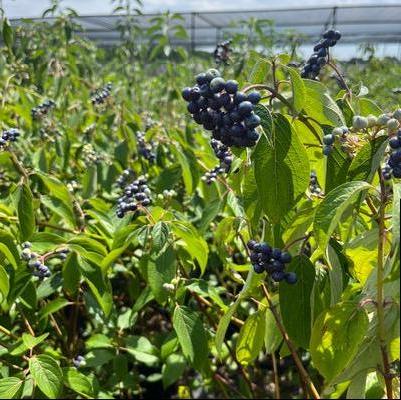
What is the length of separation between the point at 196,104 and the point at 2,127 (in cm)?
186

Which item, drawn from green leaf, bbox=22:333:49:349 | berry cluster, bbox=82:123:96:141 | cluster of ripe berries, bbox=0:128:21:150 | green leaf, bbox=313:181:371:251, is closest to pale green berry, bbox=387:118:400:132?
green leaf, bbox=313:181:371:251

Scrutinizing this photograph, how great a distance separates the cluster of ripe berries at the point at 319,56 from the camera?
59.7 inches

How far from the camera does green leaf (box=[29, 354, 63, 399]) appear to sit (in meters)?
1.55

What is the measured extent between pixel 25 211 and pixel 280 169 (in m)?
0.96

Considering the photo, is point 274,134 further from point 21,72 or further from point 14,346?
point 21,72

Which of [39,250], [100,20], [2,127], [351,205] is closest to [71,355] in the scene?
[39,250]

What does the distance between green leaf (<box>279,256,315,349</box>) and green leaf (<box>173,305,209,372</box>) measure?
23.8 inches

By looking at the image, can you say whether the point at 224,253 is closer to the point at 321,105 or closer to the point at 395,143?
the point at 321,105

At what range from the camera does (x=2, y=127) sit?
8.33 feet

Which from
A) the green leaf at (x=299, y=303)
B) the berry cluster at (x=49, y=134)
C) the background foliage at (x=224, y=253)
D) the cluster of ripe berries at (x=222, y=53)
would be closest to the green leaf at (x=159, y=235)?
the background foliage at (x=224, y=253)

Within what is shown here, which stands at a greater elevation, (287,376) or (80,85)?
(80,85)

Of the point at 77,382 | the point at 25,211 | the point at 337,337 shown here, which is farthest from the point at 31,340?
the point at 337,337

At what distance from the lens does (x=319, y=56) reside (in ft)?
4.99

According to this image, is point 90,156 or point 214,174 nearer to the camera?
point 214,174
